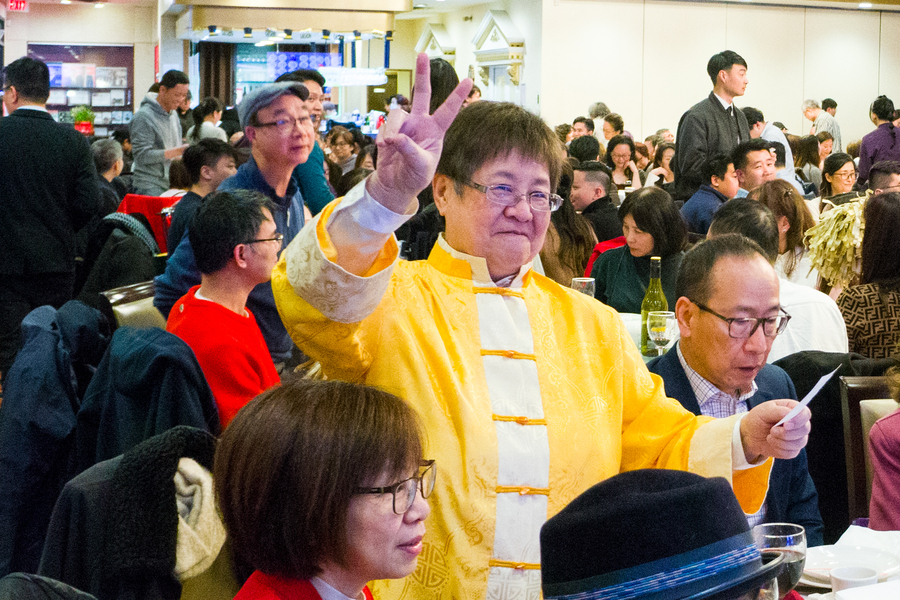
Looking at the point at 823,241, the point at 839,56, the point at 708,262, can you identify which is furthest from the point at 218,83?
the point at 708,262

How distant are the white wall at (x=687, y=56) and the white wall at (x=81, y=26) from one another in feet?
23.6

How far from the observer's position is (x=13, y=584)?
1006 mm

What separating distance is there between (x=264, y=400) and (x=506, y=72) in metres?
14.3

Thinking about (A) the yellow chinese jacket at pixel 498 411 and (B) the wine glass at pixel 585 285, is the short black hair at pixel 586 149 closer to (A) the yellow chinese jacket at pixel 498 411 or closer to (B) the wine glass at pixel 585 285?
(B) the wine glass at pixel 585 285

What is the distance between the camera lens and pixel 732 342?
1.98 meters

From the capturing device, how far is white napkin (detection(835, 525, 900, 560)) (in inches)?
68.0

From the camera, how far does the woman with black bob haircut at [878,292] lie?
321 centimetres

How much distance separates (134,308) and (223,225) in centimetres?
42

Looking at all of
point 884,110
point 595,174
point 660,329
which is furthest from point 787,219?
point 884,110

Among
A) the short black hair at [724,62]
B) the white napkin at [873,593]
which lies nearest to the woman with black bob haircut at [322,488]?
the white napkin at [873,593]

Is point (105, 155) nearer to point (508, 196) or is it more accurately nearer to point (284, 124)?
point (284, 124)

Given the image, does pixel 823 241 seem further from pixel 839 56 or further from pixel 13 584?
pixel 839 56

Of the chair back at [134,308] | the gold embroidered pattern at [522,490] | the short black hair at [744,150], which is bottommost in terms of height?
the gold embroidered pattern at [522,490]

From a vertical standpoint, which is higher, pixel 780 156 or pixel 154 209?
pixel 780 156
